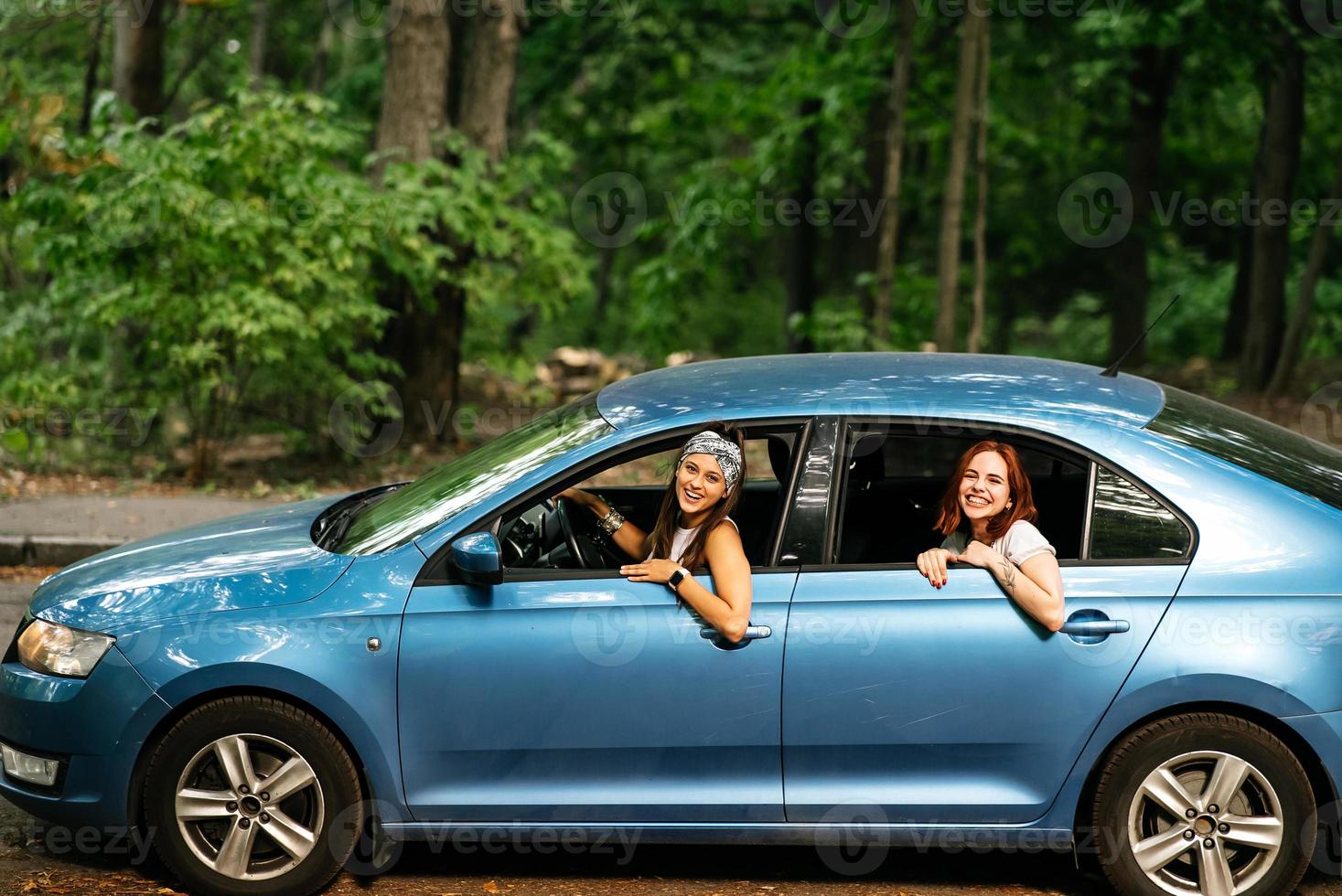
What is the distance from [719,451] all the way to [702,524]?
231 mm

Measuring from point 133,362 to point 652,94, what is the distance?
12.1 meters

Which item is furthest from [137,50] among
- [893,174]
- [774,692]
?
[774,692]

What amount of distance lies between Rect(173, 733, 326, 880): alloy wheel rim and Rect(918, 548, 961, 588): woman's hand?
6.23ft

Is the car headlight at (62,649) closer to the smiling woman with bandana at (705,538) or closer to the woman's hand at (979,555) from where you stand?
the smiling woman with bandana at (705,538)

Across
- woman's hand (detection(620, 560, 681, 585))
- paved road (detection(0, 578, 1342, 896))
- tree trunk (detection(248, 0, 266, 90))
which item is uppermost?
tree trunk (detection(248, 0, 266, 90))

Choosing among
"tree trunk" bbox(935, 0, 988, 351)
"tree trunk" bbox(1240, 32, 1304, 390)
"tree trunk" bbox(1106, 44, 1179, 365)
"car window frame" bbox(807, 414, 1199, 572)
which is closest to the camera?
"car window frame" bbox(807, 414, 1199, 572)

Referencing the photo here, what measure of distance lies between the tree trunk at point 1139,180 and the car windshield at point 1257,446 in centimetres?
1416

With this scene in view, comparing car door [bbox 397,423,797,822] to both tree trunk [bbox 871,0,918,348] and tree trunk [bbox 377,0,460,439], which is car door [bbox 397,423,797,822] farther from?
tree trunk [bbox 871,0,918,348]

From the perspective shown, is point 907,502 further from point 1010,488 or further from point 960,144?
point 960,144

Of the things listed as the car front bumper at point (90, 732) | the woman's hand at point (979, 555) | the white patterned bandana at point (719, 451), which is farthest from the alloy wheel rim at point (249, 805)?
the woman's hand at point (979, 555)

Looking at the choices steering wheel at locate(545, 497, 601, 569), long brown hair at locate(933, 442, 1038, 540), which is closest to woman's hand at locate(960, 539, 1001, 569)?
long brown hair at locate(933, 442, 1038, 540)

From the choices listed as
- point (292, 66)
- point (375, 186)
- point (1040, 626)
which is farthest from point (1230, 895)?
point (292, 66)

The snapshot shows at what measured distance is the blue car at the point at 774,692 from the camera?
3.97 metres

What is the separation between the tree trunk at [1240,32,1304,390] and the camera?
15.5 m
